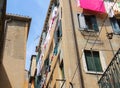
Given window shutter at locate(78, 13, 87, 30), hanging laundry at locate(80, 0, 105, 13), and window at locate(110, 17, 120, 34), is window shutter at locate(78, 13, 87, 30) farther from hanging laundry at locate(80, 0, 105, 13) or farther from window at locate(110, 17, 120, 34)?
window at locate(110, 17, 120, 34)

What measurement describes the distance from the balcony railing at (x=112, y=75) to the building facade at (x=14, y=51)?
4497 mm

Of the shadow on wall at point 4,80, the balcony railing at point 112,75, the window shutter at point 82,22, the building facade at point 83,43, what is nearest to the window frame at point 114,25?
the building facade at point 83,43

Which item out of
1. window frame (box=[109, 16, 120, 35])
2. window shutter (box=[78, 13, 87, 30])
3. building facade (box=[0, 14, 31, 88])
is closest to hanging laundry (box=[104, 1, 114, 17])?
window frame (box=[109, 16, 120, 35])

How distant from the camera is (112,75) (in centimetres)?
947

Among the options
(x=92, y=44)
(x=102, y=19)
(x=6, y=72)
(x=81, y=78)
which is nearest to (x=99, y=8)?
(x=102, y=19)

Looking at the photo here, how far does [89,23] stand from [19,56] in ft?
15.2

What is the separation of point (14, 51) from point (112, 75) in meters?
6.15

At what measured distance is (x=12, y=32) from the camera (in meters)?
14.8

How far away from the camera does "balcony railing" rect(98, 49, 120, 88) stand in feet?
30.0

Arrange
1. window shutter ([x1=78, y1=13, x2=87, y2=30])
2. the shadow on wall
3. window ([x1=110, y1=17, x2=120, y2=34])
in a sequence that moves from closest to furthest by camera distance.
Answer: the shadow on wall → window shutter ([x1=78, y1=13, x2=87, y2=30]) → window ([x1=110, y1=17, x2=120, y2=34])

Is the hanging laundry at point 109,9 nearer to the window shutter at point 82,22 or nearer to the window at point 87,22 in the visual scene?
the window at point 87,22

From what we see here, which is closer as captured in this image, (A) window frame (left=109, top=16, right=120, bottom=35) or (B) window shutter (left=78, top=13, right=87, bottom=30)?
(B) window shutter (left=78, top=13, right=87, bottom=30)

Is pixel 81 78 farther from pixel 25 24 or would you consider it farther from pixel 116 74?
pixel 25 24

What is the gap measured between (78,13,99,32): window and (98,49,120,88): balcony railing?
5.65 meters
